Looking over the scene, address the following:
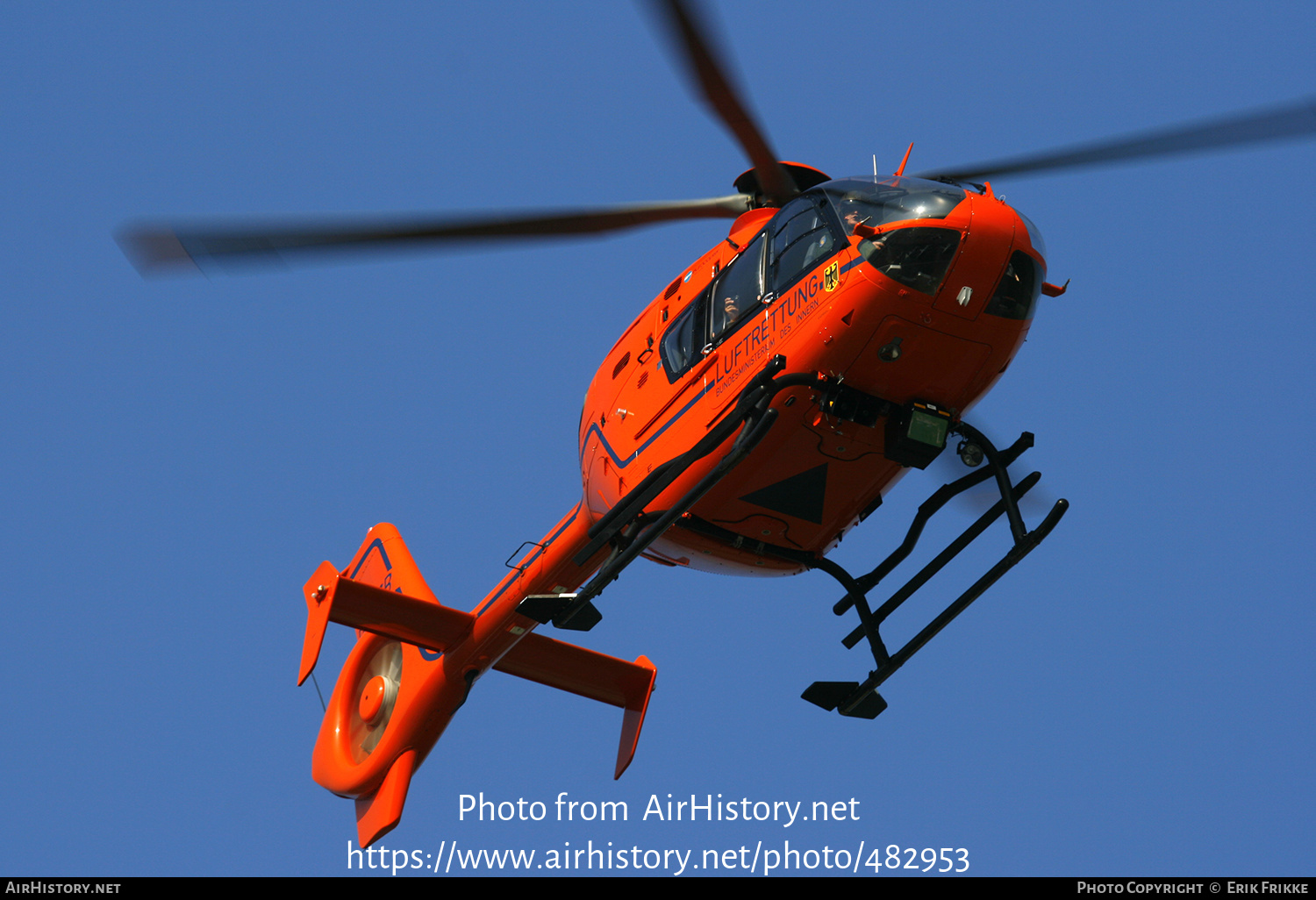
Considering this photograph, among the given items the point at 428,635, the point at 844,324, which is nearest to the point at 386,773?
the point at 428,635

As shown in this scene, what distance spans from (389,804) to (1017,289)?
854cm

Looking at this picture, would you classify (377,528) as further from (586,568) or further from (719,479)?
(719,479)

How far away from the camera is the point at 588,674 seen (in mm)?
16188

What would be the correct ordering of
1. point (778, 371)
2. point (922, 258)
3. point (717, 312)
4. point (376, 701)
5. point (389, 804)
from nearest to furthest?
point (922, 258) < point (778, 371) < point (717, 312) < point (389, 804) < point (376, 701)

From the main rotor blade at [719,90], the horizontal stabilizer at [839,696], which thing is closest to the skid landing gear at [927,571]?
the horizontal stabilizer at [839,696]

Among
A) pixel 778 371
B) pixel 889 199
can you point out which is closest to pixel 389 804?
pixel 778 371

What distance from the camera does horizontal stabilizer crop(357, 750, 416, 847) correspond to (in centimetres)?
1591

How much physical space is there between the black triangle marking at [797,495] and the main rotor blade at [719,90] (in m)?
2.66

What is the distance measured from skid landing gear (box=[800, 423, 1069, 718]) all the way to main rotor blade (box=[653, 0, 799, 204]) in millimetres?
2796

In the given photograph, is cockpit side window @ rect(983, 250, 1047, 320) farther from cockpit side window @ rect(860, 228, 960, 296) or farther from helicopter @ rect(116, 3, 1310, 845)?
cockpit side window @ rect(860, 228, 960, 296)

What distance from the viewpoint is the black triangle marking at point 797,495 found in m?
12.4

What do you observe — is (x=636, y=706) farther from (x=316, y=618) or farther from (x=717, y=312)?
(x=717, y=312)

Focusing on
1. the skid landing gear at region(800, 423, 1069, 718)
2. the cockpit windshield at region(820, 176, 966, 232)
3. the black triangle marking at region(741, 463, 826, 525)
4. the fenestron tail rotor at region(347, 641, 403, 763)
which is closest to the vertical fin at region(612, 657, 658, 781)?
the fenestron tail rotor at region(347, 641, 403, 763)

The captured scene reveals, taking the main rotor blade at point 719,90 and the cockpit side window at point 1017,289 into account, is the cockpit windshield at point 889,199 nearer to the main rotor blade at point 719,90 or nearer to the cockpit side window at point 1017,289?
the cockpit side window at point 1017,289
